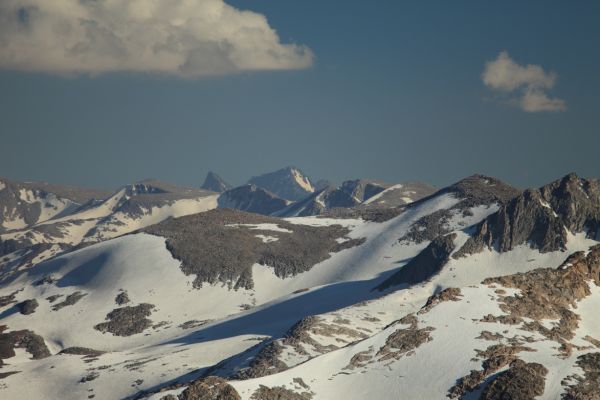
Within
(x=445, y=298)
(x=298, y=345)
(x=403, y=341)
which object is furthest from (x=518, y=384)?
(x=298, y=345)

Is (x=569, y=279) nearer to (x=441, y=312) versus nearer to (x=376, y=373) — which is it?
(x=441, y=312)

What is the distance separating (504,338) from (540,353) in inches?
294

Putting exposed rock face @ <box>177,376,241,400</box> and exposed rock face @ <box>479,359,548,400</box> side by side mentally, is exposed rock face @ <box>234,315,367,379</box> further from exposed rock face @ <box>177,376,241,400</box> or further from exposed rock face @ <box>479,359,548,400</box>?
exposed rock face @ <box>479,359,548,400</box>

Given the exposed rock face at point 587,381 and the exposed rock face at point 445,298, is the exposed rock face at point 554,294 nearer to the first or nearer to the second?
the exposed rock face at point 445,298

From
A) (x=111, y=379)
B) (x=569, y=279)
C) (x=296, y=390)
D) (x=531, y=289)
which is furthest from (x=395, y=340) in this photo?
(x=111, y=379)

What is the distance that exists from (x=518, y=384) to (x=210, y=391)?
37444 millimetres

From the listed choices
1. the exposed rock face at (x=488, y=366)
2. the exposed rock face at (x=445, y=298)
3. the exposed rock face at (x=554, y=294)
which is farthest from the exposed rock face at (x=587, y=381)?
the exposed rock face at (x=445, y=298)

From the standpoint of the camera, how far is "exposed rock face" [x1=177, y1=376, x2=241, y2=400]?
107875mm

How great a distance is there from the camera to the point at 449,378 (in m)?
115

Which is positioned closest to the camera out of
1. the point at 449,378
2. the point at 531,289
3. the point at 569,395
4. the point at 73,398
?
the point at 569,395

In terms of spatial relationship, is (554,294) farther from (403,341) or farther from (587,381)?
(587,381)

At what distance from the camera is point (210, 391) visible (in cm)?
10856

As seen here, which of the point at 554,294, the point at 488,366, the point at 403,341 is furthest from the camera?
the point at 554,294

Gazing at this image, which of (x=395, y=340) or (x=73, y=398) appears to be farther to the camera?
(x=73, y=398)
